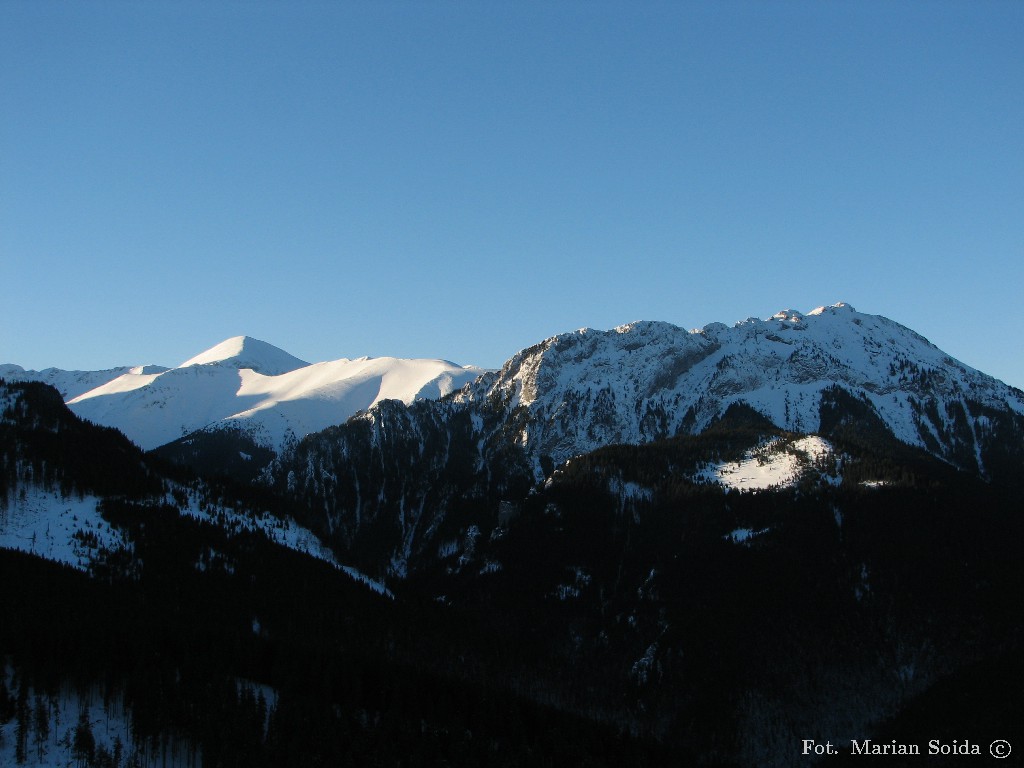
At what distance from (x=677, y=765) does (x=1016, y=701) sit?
227 feet

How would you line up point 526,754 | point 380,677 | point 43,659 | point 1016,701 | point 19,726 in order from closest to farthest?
point 19,726, point 43,659, point 526,754, point 380,677, point 1016,701

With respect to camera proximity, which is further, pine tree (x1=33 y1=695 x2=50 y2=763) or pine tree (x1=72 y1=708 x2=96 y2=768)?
pine tree (x1=72 y1=708 x2=96 y2=768)

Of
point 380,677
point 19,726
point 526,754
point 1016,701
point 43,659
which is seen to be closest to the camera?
point 19,726

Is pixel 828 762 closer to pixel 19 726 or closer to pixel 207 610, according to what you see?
pixel 207 610

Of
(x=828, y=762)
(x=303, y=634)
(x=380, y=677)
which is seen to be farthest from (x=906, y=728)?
(x=303, y=634)

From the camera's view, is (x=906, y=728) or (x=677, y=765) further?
(x=906, y=728)

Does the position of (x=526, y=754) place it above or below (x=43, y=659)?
below

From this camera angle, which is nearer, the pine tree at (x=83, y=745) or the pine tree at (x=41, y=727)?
the pine tree at (x=41, y=727)

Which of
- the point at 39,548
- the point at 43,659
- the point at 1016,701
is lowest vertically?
the point at 1016,701

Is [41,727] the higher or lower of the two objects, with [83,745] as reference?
higher

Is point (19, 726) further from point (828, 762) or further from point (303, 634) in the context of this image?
point (828, 762)

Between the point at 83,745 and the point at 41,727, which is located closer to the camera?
the point at 41,727

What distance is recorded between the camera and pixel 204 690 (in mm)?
140750

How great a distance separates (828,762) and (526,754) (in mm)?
76411
